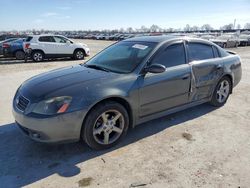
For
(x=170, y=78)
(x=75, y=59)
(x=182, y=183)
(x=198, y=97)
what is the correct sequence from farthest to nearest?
(x=75, y=59)
(x=198, y=97)
(x=170, y=78)
(x=182, y=183)

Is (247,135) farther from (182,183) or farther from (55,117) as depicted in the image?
(55,117)

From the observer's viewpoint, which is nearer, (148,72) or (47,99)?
(47,99)

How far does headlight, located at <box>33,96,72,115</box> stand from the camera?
126 inches

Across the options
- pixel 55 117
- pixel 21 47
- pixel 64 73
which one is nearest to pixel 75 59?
pixel 21 47

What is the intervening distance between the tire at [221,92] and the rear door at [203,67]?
217 mm

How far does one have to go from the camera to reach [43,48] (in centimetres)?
1449

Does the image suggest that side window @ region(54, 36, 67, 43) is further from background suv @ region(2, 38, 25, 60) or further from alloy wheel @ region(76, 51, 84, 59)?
background suv @ region(2, 38, 25, 60)

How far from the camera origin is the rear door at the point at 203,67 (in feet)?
15.5

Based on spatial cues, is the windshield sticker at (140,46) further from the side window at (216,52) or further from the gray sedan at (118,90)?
the side window at (216,52)

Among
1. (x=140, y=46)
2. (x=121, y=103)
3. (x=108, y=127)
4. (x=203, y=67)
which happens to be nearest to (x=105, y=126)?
(x=108, y=127)

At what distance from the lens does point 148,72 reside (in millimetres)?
3945

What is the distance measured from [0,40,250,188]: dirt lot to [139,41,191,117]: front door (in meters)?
0.48

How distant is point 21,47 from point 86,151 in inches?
538

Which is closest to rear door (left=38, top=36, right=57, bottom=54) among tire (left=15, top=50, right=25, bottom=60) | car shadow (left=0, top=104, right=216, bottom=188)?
tire (left=15, top=50, right=25, bottom=60)
